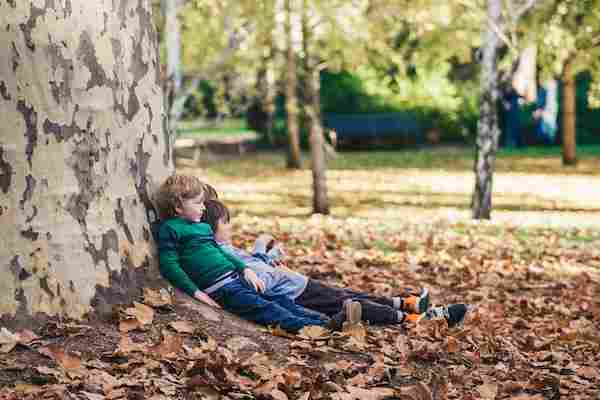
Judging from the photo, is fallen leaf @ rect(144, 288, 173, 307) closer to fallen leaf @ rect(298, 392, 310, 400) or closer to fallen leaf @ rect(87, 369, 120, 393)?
fallen leaf @ rect(87, 369, 120, 393)

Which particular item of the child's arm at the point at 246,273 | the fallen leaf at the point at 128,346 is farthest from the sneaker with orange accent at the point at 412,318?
the fallen leaf at the point at 128,346

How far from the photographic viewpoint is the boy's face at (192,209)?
17.1 feet

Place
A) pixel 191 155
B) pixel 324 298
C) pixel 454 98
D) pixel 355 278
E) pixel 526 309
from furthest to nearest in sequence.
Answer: pixel 454 98 < pixel 191 155 < pixel 355 278 < pixel 526 309 < pixel 324 298

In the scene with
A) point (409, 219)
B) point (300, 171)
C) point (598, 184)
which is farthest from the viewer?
point (300, 171)

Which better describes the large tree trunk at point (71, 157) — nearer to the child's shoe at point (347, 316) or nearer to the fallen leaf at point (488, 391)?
the child's shoe at point (347, 316)

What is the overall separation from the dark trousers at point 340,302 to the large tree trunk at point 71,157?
1.17 metres

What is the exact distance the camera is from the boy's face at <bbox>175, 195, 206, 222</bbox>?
5.22 meters

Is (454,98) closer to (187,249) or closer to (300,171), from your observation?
(300,171)

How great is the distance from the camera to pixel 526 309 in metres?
7.19

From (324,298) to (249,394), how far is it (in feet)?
5.84

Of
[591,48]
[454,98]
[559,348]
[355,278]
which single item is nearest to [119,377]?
[559,348]

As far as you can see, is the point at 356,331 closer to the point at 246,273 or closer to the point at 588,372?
the point at 246,273

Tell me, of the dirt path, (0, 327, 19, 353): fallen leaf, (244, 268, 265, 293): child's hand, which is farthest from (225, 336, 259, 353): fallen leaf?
the dirt path

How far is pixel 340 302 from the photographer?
578cm
